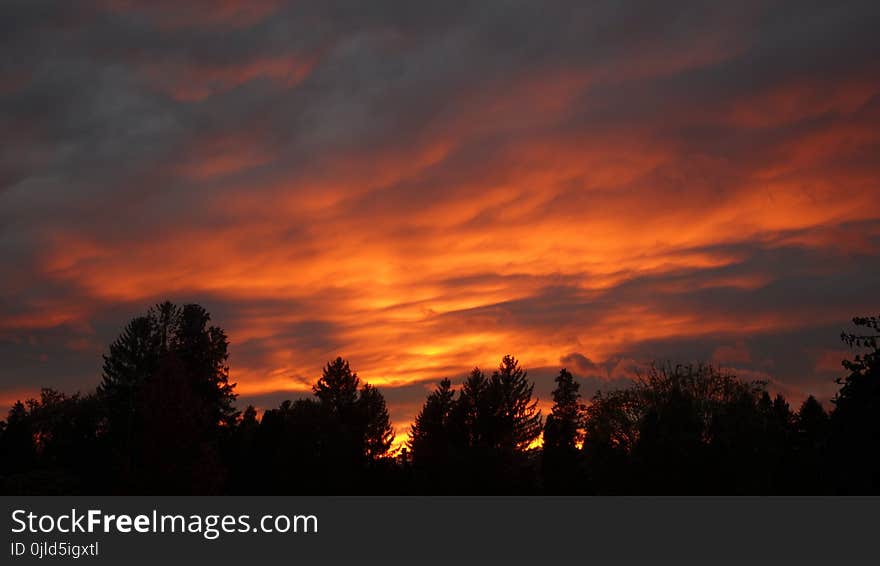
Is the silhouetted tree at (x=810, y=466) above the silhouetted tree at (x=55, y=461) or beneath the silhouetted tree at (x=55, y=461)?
beneath

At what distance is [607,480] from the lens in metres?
66.4

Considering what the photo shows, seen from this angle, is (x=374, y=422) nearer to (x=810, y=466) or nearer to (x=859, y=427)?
(x=810, y=466)

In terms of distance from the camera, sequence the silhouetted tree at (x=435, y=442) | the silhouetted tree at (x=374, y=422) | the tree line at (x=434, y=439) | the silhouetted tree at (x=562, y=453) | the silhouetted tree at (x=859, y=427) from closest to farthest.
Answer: the silhouetted tree at (x=859, y=427), the tree line at (x=434, y=439), the silhouetted tree at (x=435, y=442), the silhouetted tree at (x=562, y=453), the silhouetted tree at (x=374, y=422)

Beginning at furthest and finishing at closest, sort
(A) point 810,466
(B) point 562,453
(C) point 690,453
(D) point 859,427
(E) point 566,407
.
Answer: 1. (E) point 566,407
2. (B) point 562,453
3. (A) point 810,466
4. (C) point 690,453
5. (D) point 859,427

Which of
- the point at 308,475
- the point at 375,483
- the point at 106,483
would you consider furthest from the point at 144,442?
the point at 375,483

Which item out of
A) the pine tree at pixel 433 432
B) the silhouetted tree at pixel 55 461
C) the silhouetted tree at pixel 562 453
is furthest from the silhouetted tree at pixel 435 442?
the silhouetted tree at pixel 55 461

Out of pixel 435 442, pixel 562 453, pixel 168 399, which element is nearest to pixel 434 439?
pixel 435 442

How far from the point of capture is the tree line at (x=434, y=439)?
54469 mm

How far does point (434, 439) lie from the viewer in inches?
3132

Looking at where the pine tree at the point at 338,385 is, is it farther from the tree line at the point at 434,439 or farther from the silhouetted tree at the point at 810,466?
the silhouetted tree at the point at 810,466

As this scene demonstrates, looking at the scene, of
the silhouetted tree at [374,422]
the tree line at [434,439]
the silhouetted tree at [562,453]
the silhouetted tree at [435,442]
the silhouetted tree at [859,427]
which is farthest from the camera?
the silhouetted tree at [374,422]

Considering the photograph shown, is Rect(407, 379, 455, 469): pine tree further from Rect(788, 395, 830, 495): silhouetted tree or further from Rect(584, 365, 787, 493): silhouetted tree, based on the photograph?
Rect(788, 395, 830, 495): silhouetted tree

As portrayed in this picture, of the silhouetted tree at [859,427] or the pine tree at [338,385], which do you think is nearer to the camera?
the silhouetted tree at [859,427]
